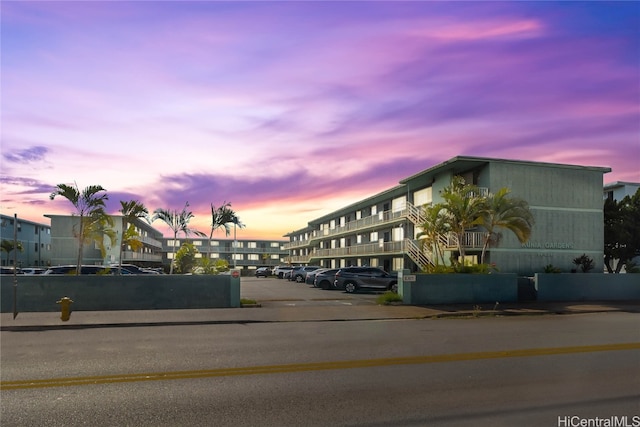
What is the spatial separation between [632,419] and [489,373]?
2508 mm

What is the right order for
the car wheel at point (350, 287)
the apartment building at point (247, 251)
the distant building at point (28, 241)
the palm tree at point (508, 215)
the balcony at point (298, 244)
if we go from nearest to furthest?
the palm tree at point (508, 215), the car wheel at point (350, 287), the distant building at point (28, 241), the balcony at point (298, 244), the apartment building at point (247, 251)

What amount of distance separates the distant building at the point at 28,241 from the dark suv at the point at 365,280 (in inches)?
2083

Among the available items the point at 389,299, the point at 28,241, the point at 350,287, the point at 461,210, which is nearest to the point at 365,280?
the point at 350,287

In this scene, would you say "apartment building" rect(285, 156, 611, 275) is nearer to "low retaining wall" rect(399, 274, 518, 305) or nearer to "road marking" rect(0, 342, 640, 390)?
"low retaining wall" rect(399, 274, 518, 305)

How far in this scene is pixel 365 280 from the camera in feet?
101

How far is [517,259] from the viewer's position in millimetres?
31750

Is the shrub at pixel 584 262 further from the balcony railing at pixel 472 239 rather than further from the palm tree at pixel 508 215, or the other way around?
the palm tree at pixel 508 215

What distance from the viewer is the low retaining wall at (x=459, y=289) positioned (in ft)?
70.0

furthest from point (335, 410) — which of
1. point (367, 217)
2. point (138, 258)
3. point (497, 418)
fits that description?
point (138, 258)

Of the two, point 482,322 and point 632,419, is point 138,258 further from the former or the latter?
point 632,419

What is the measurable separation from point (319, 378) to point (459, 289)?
602 inches

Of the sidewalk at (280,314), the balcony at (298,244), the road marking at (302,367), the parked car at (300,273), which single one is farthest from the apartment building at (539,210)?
the balcony at (298,244)

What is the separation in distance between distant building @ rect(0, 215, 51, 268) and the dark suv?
52911 millimetres

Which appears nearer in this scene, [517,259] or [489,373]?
[489,373]
